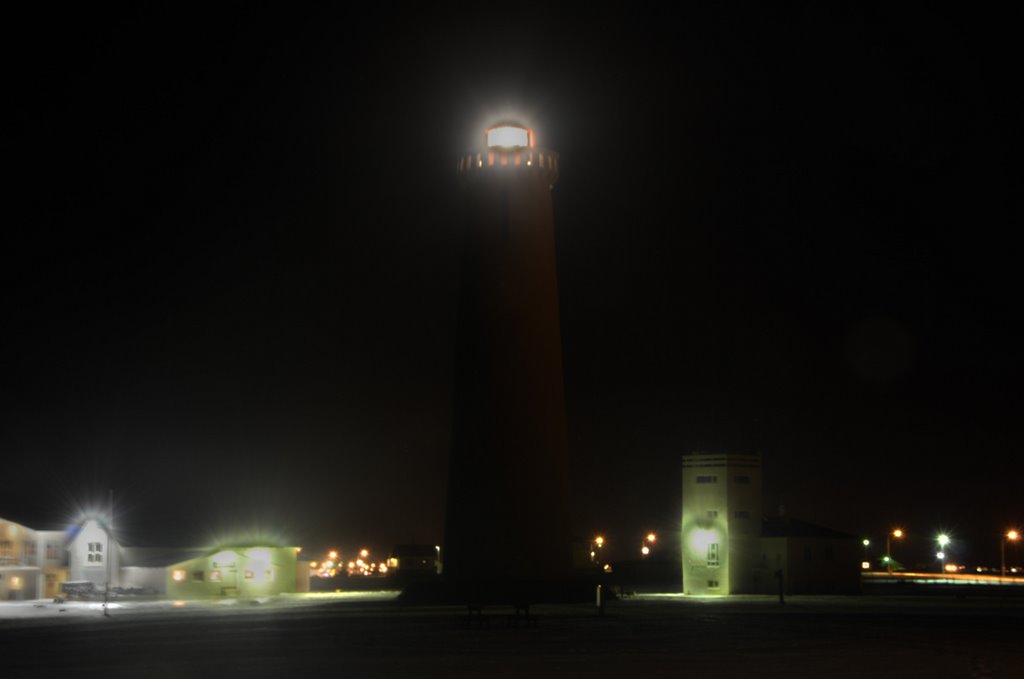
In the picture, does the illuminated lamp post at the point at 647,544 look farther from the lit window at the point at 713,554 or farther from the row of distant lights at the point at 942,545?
the lit window at the point at 713,554

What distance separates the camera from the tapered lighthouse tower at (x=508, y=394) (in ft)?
162

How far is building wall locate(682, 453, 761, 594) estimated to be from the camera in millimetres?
62938

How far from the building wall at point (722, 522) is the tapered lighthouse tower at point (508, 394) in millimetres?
14999

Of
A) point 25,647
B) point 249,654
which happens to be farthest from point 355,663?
point 25,647


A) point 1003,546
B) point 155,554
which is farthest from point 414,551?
point 1003,546

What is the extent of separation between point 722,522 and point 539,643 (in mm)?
33901

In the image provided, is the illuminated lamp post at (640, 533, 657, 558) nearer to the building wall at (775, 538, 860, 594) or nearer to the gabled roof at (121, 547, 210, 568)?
the building wall at (775, 538, 860, 594)

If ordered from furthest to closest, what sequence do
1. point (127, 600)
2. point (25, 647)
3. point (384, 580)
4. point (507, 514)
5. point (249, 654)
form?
point (384, 580) < point (127, 600) < point (507, 514) < point (25, 647) < point (249, 654)

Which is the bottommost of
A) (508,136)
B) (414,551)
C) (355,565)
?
(355,565)

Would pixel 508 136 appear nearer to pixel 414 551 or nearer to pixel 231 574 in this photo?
pixel 231 574

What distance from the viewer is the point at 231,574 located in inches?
2584

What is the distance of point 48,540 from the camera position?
62.5m

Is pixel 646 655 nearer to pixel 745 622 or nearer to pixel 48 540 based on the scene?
pixel 745 622

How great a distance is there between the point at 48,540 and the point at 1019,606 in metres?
46.7
